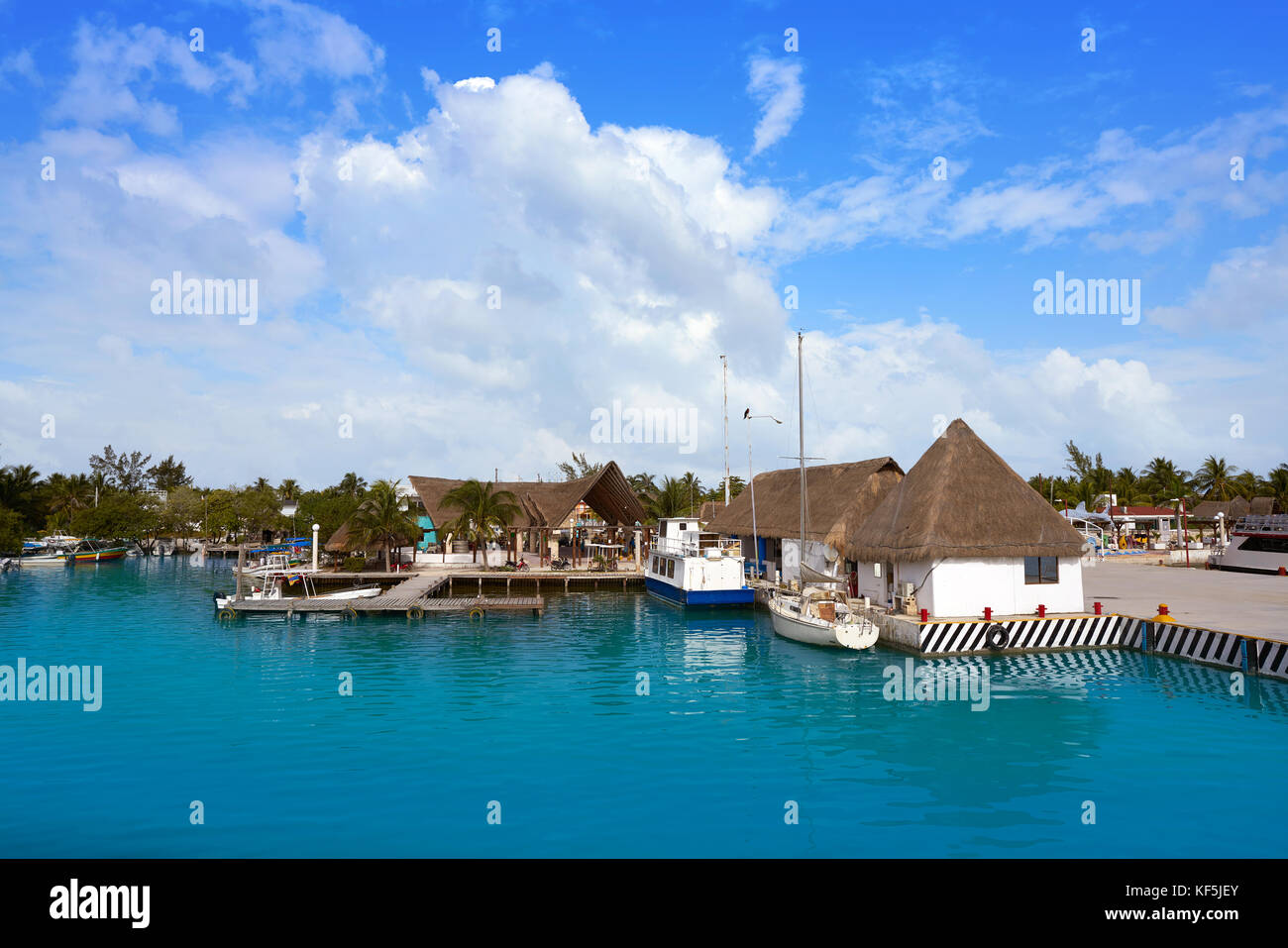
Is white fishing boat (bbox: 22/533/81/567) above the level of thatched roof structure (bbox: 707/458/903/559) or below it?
below

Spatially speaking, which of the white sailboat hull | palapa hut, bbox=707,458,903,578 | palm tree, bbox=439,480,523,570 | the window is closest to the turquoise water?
the white sailboat hull

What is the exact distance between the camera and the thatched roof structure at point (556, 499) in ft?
193

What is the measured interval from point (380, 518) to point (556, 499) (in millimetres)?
13811

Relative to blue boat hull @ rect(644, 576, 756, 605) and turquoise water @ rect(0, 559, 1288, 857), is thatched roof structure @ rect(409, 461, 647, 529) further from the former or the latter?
turquoise water @ rect(0, 559, 1288, 857)


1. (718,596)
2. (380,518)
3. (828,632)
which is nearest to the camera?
(828,632)

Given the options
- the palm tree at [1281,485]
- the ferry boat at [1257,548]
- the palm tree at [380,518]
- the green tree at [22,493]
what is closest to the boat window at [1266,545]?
the ferry boat at [1257,548]

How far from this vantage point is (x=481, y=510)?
2143 inches

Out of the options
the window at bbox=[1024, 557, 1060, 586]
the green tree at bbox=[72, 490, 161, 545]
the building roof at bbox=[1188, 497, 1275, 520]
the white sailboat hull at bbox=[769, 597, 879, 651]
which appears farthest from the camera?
the green tree at bbox=[72, 490, 161, 545]

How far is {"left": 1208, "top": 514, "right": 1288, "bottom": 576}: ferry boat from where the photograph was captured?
155ft

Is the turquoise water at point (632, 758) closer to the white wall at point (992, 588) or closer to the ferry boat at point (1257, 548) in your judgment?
the white wall at point (992, 588)

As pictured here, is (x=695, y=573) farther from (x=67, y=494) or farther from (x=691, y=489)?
(x=67, y=494)

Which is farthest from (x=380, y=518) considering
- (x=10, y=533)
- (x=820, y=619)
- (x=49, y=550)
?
(x=49, y=550)
